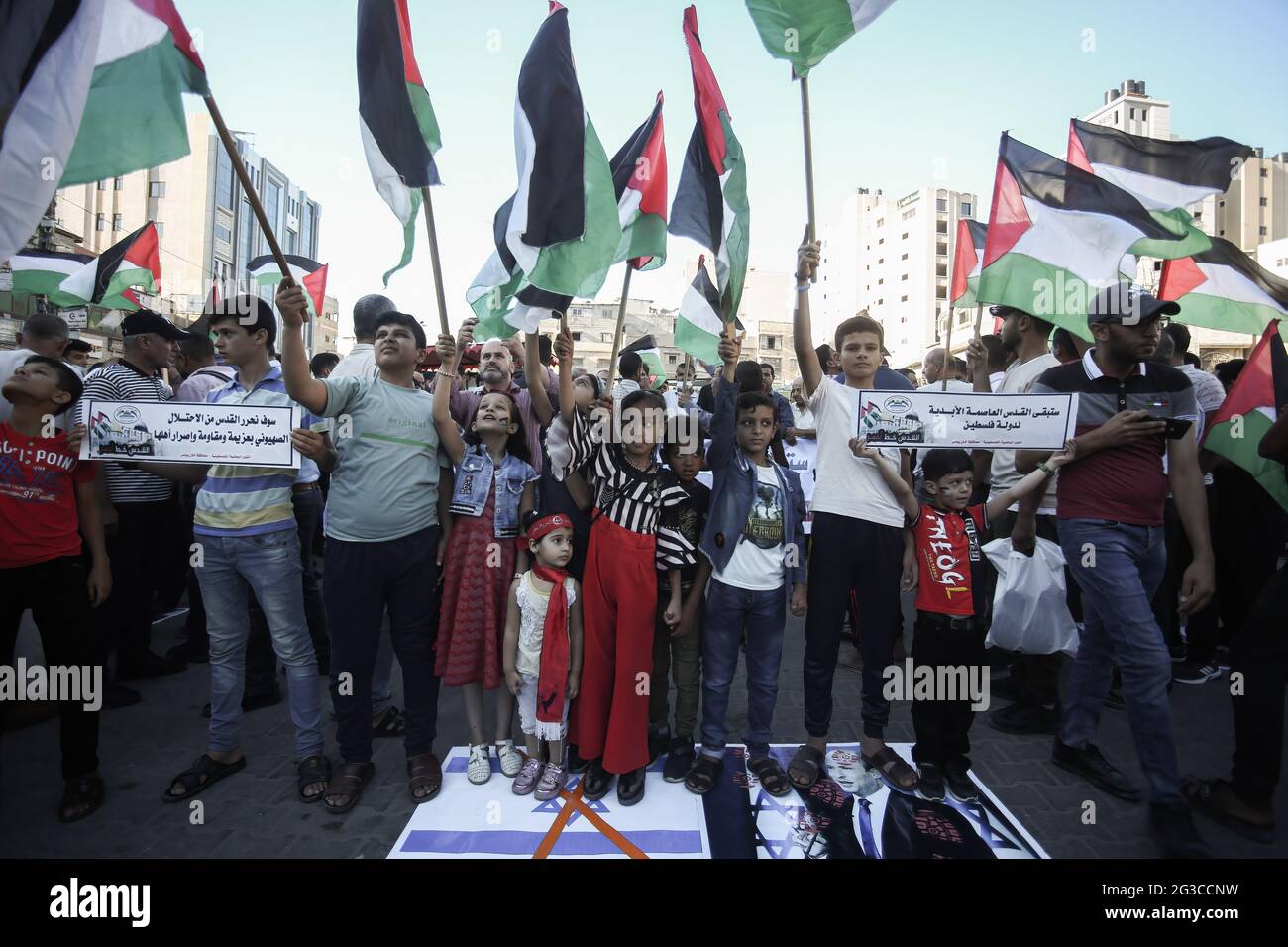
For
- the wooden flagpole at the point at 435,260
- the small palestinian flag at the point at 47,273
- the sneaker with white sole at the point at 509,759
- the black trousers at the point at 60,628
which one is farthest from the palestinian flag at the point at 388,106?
the small palestinian flag at the point at 47,273

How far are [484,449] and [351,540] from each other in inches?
33.3

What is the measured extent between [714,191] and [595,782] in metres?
3.47

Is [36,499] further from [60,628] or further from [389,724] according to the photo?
[389,724]

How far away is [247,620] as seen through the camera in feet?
11.3

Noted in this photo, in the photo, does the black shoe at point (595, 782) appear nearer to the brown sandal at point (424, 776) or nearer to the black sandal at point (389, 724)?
the brown sandal at point (424, 776)

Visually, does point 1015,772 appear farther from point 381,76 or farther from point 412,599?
point 381,76

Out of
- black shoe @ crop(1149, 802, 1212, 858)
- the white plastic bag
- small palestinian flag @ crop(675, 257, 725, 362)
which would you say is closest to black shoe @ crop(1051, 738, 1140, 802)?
black shoe @ crop(1149, 802, 1212, 858)

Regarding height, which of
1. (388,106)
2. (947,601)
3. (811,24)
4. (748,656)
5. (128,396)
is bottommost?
(748,656)

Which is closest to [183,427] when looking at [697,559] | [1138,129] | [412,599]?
[412,599]

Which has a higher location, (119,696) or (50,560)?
(50,560)

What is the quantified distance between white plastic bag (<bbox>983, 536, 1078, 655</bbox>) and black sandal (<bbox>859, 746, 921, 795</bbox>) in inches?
44.6

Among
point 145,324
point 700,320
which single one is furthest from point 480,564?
point 145,324

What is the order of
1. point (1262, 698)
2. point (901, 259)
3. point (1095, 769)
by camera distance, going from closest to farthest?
point (1262, 698) → point (1095, 769) → point (901, 259)

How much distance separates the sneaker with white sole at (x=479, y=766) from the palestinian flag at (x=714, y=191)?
9.41 feet
